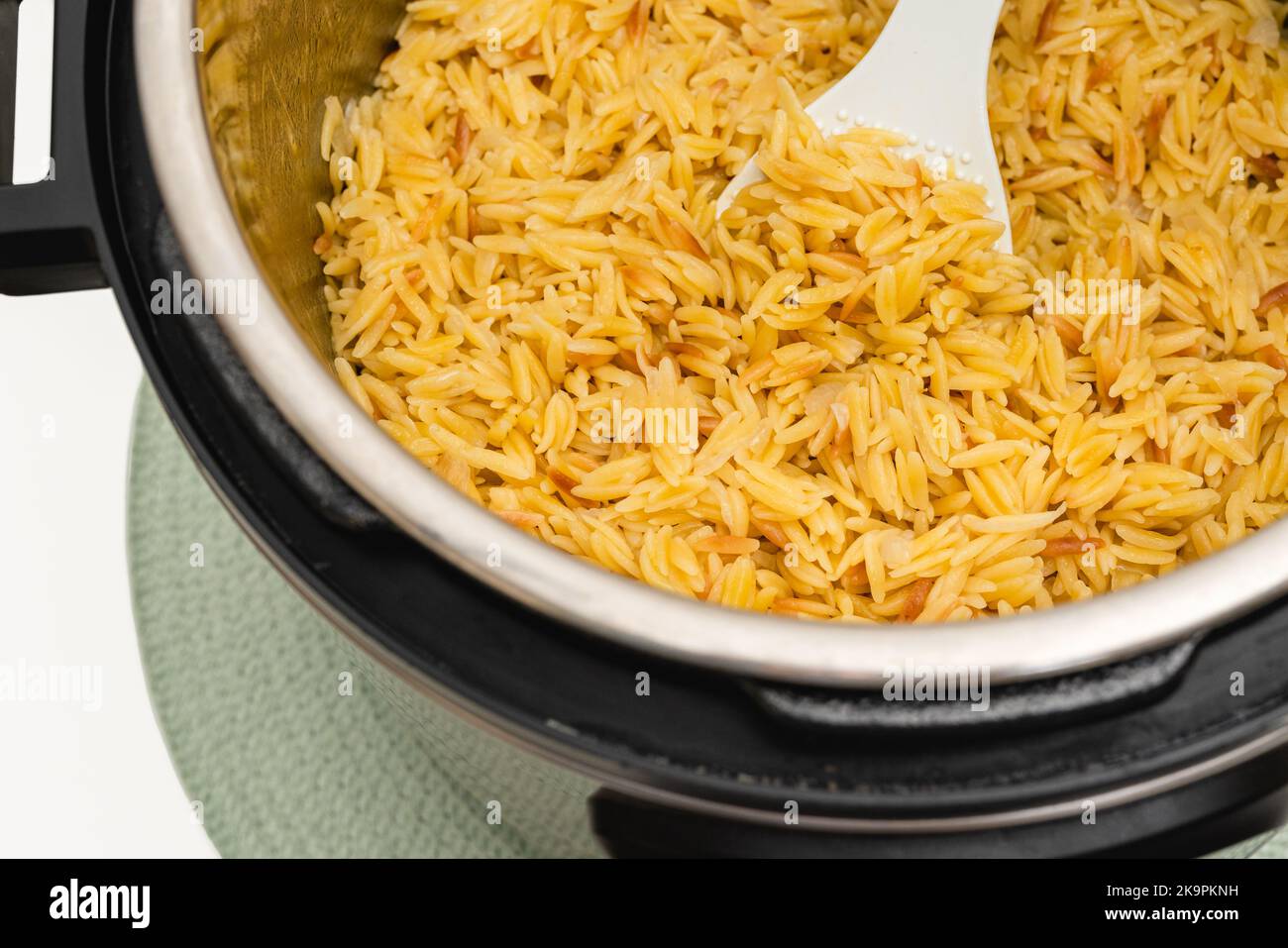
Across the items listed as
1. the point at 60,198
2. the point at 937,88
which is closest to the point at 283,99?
the point at 60,198

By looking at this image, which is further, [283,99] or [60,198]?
[283,99]

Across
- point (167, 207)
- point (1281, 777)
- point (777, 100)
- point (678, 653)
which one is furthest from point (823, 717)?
point (777, 100)

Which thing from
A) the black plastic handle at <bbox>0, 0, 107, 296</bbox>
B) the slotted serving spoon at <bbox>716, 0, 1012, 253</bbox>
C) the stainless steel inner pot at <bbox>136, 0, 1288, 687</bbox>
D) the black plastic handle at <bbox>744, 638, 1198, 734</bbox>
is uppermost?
the slotted serving spoon at <bbox>716, 0, 1012, 253</bbox>

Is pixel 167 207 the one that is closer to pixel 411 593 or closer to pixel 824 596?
pixel 411 593

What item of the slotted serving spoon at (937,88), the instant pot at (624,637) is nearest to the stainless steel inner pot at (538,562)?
the instant pot at (624,637)

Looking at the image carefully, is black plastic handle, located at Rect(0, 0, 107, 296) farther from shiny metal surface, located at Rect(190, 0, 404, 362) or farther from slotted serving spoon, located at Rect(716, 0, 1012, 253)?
slotted serving spoon, located at Rect(716, 0, 1012, 253)

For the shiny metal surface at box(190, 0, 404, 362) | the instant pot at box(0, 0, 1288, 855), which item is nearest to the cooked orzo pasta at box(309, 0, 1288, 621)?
the shiny metal surface at box(190, 0, 404, 362)

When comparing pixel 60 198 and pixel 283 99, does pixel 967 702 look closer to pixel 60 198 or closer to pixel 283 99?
pixel 60 198
